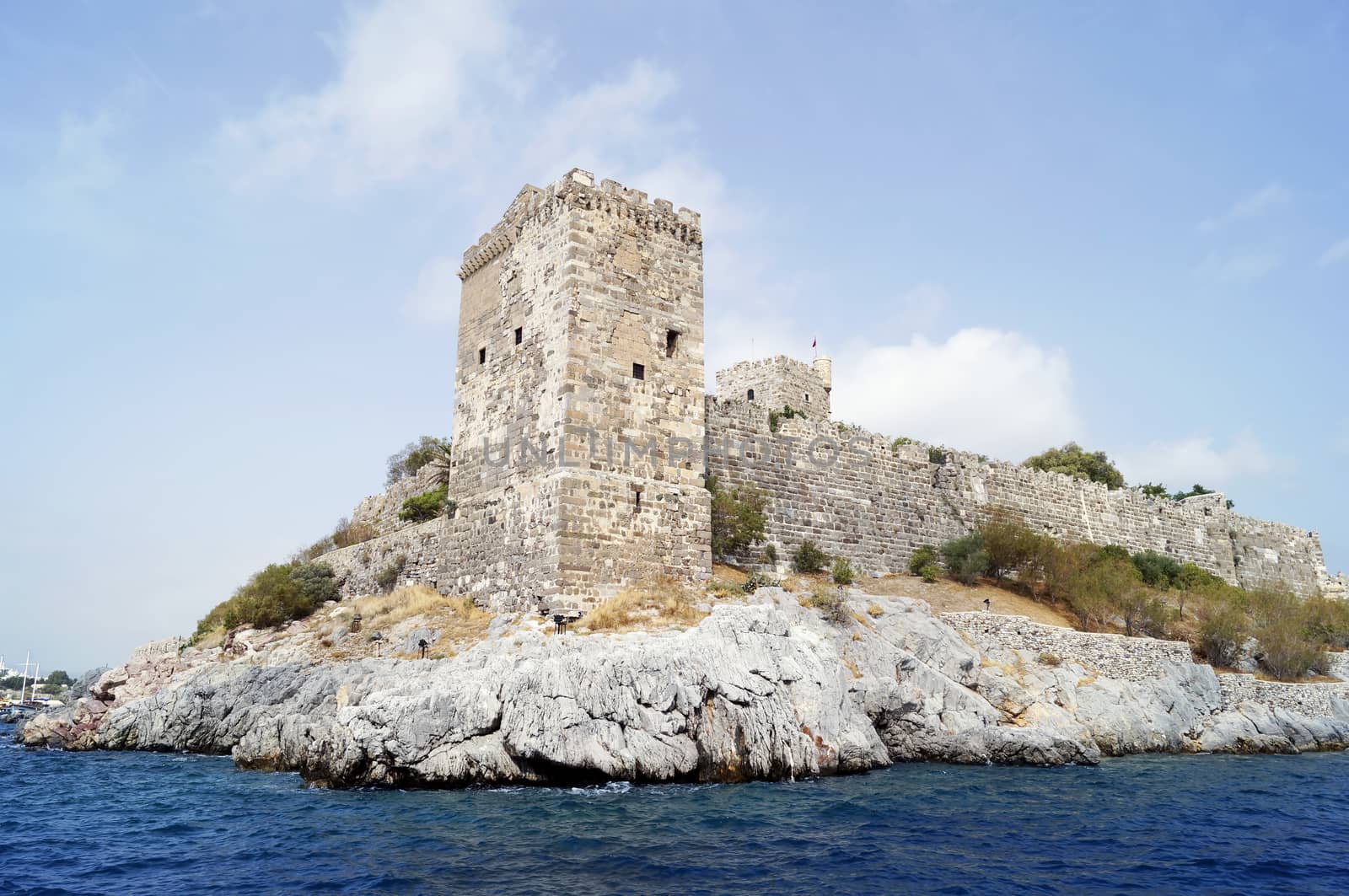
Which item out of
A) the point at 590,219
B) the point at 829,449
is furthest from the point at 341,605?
the point at 829,449

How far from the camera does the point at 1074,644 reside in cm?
1952

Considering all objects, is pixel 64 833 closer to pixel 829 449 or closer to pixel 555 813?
pixel 555 813

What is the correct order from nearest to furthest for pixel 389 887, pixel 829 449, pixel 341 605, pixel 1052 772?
pixel 389 887, pixel 1052 772, pixel 341 605, pixel 829 449

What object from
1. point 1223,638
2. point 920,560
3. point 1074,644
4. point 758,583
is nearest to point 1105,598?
point 1223,638

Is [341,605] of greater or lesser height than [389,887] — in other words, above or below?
above

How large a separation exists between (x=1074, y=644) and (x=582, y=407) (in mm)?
11351

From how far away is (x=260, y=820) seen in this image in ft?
35.8

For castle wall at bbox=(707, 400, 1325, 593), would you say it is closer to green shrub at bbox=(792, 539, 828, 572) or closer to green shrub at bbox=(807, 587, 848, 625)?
green shrub at bbox=(792, 539, 828, 572)

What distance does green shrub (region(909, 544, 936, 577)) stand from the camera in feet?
81.3

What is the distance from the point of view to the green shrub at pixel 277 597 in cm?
2250

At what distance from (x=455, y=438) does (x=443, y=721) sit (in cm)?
945

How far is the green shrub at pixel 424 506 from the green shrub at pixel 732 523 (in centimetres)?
726

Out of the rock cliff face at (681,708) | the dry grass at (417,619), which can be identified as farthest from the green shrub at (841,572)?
the dry grass at (417,619)

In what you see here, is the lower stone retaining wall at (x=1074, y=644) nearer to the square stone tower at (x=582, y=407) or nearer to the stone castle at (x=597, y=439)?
the stone castle at (x=597, y=439)
